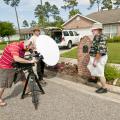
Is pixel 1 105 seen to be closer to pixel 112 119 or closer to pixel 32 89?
pixel 32 89

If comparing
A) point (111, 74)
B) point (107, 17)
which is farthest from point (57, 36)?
point (107, 17)

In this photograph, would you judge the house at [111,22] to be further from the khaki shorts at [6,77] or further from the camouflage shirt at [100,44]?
the khaki shorts at [6,77]

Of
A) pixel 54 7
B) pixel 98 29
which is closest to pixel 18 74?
pixel 98 29

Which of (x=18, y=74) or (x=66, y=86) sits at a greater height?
(x=18, y=74)

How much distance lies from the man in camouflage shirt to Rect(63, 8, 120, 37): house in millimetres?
33585

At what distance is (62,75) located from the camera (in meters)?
10.5

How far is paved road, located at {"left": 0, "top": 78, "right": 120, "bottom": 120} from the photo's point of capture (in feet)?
20.2

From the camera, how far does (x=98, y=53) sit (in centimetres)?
763

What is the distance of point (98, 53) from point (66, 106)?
1.72m

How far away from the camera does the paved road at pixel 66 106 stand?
242 inches

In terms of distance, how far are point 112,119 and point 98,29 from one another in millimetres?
2588

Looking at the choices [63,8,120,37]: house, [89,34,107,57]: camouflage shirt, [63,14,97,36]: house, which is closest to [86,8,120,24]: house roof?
[63,8,120,37]: house

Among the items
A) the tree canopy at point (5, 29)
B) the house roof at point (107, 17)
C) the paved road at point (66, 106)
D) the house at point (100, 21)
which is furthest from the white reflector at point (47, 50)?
the tree canopy at point (5, 29)

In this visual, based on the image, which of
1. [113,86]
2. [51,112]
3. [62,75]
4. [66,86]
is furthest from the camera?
[62,75]
